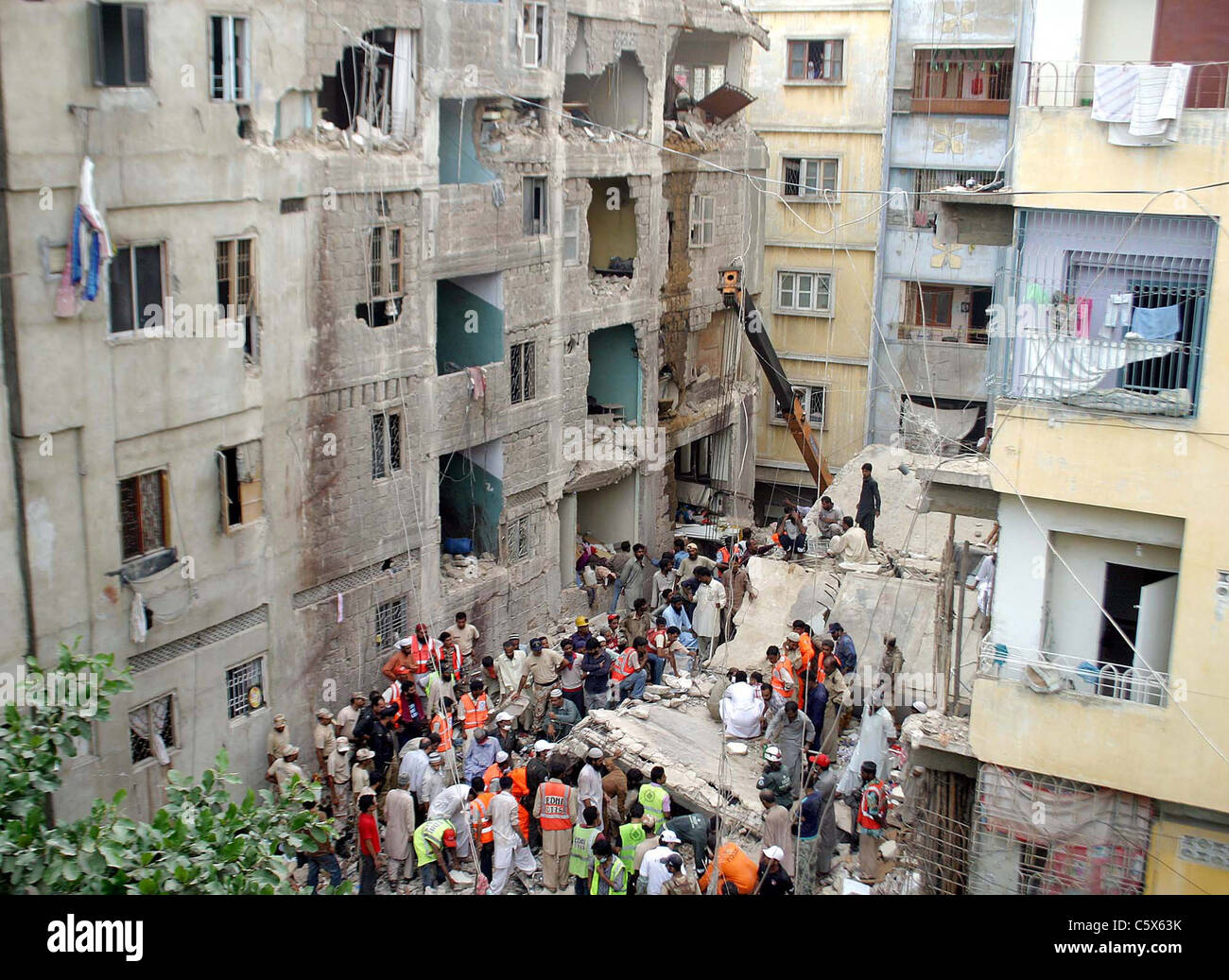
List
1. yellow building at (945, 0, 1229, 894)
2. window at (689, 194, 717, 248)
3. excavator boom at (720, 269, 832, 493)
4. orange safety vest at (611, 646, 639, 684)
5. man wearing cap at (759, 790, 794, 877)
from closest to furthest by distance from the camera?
1. yellow building at (945, 0, 1229, 894)
2. man wearing cap at (759, 790, 794, 877)
3. orange safety vest at (611, 646, 639, 684)
4. excavator boom at (720, 269, 832, 493)
5. window at (689, 194, 717, 248)

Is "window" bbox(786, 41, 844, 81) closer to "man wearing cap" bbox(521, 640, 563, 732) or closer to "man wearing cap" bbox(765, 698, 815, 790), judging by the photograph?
"man wearing cap" bbox(521, 640, 563, 732)

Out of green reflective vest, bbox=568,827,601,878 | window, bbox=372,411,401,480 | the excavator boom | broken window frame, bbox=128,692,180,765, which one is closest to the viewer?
green reflective vest, bbox=568,827,601,878

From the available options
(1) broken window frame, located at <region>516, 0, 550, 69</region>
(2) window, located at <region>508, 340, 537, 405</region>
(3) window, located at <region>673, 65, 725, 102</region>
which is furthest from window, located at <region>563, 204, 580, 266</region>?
(3) window, located at <region>673, 65, 725, 102</region>

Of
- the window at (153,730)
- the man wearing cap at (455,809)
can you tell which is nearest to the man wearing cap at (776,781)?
the man wearing cap at (455,809)

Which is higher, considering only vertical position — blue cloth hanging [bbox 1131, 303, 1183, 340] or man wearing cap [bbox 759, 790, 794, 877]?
blue cloth hanging [bbox 1131, 303, 1183, 340]

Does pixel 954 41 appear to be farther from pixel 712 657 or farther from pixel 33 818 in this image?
pixel 33 818

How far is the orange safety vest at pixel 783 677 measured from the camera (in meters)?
16.6

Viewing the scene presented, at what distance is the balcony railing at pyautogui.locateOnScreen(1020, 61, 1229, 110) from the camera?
38.7ft

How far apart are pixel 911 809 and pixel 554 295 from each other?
11.9 m

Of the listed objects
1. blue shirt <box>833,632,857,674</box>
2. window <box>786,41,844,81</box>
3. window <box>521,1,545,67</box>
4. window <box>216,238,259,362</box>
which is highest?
window <box>786,41,844,81</box>

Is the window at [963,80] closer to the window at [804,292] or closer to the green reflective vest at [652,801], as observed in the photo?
the window at [804,292]

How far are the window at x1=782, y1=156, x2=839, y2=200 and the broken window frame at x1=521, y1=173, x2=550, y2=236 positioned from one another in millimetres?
11696

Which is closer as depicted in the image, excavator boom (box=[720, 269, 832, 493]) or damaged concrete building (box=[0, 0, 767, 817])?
damaged concrete building (box=[0, 0, 767, 817])
